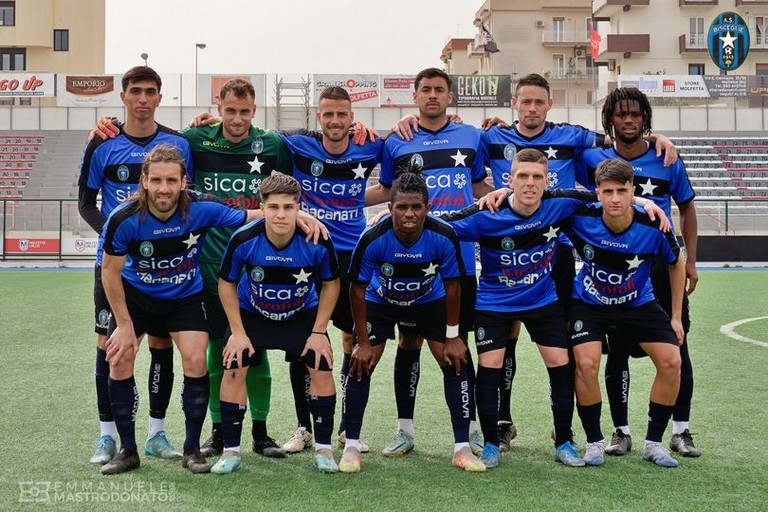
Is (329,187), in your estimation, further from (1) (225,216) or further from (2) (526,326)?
(2) (526,326)

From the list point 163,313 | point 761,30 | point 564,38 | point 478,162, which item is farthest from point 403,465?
point 564,38

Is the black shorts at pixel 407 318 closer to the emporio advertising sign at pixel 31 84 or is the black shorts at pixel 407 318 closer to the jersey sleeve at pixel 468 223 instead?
the jersey sleeve at pixel 468 223

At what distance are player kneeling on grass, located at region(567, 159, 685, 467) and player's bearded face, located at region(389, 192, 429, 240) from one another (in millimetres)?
970

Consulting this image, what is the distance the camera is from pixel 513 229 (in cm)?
500

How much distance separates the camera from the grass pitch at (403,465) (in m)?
4.14

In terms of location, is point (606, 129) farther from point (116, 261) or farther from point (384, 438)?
point (116, 261)

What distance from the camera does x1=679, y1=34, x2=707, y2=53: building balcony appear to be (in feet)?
162

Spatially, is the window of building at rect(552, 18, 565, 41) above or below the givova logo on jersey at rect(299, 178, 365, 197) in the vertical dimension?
above

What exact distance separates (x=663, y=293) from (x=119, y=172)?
3325 millimetres

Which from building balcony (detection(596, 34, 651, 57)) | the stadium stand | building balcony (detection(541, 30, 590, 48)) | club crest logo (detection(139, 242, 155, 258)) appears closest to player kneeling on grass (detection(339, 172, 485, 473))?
club crest logo (detection(139, 242, 155, 258))

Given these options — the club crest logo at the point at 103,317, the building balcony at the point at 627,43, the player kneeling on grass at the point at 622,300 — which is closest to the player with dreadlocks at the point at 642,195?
the player kneeling on grass at the point at 622,300

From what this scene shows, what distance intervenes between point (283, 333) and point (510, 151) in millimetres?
1881

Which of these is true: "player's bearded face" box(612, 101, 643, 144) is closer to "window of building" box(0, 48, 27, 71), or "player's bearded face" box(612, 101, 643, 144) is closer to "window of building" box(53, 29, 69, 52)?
"window of building" box(53, 29, 69, 52)

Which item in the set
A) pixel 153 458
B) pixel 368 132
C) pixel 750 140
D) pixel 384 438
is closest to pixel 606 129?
pixel 368 132
